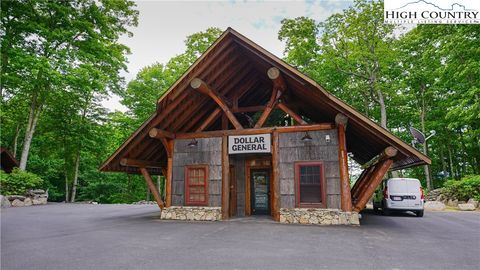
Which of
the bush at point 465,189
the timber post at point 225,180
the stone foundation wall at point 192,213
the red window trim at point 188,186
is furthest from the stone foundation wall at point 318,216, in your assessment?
the bush at point 465,189

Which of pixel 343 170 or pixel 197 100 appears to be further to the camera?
pixel 197 100

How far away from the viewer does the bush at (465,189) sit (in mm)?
15602

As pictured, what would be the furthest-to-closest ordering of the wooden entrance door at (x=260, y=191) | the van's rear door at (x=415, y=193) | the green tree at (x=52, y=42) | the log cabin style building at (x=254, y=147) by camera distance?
the green tree at (x=52, y=42) → the wooden entrance door at (x=260, y=191) → the van's rear door at (x=415, y=193) → the log cabin style building at (x=254, y=147)

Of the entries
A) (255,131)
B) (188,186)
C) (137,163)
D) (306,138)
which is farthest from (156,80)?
(306,138)

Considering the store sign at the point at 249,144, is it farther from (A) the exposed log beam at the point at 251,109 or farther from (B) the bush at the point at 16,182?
(B) the bush at the point at 16,182

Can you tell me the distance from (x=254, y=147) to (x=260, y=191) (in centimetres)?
295

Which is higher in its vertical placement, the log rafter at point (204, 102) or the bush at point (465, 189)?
the log rafter at point (204, 102)

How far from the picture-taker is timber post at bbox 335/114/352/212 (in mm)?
8953

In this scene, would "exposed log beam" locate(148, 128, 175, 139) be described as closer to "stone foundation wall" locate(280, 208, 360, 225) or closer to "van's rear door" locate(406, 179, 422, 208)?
"stone foundation wall" locate(280, 208, 360, 225)

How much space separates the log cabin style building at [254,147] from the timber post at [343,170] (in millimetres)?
32

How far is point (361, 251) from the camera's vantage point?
18.2 ft

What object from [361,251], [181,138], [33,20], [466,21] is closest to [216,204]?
[181,138]

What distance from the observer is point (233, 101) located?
12031 millimetres

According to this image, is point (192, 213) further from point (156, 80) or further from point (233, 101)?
point (156, 80)
